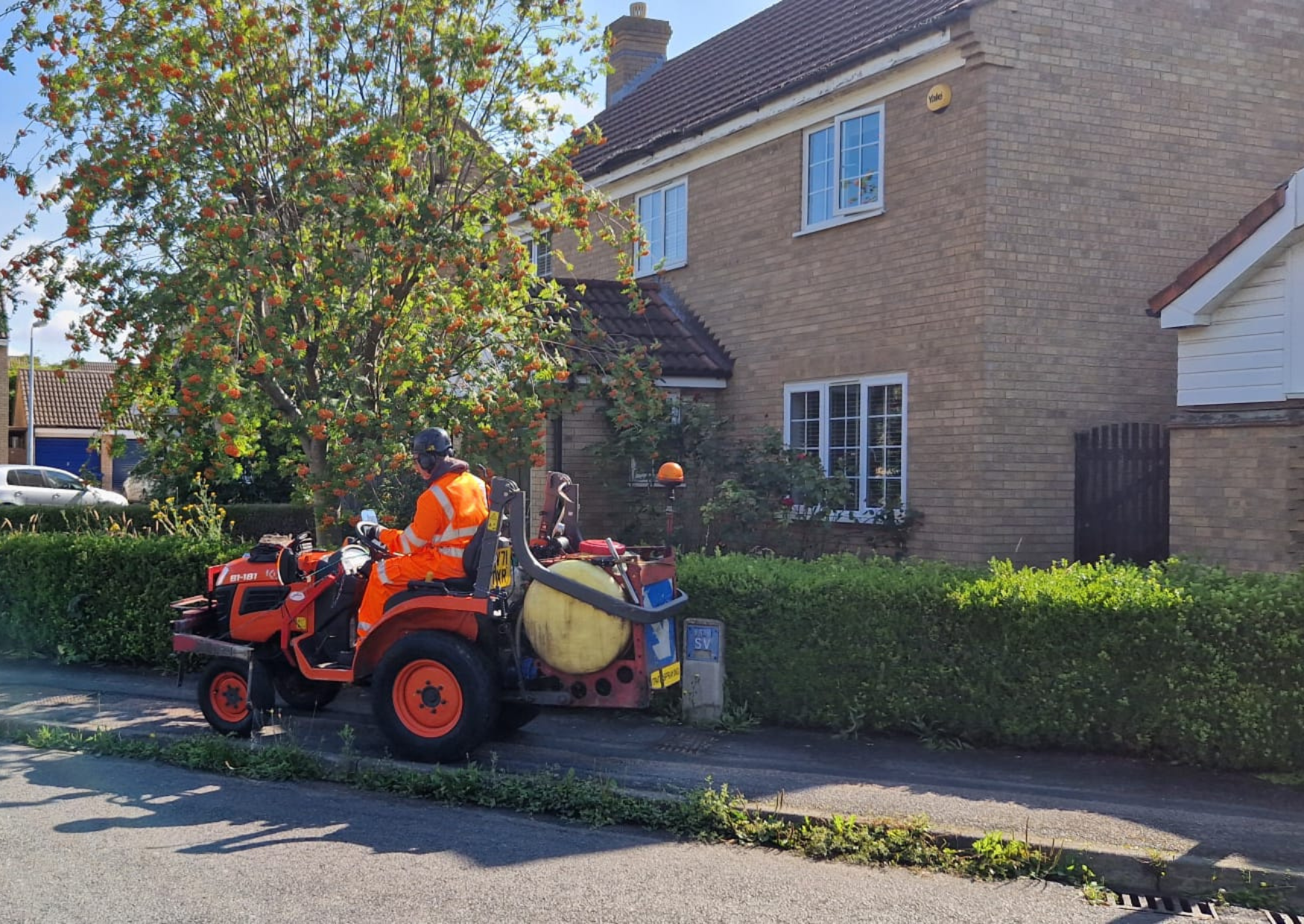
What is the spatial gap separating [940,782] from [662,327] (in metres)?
9.13

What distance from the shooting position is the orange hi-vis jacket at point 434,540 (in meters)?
7.07

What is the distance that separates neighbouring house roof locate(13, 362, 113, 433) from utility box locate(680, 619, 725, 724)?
37962mm

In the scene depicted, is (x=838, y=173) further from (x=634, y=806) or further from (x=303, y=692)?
(x=634, y=806)

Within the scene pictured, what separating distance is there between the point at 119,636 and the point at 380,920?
263 inches

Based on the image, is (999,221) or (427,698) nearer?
(427,698)

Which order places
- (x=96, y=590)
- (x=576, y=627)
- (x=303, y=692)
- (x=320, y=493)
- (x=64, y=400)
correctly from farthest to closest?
(x=64, y=400), (x=96, y=590), (x=320, y=493), (x=303, y=692), (x=576, y=627)

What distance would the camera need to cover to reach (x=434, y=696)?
7.14m

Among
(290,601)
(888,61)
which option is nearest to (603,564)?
(290,601)

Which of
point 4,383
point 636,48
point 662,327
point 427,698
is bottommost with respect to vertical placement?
point 427,698

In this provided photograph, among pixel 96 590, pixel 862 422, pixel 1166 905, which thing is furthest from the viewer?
pixel 862 422

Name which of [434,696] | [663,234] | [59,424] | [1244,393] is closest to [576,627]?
[434,696]

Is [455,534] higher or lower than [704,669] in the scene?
higher

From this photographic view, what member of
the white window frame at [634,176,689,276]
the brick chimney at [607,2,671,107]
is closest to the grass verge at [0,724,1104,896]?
the white window frame at [634,176,689,276]

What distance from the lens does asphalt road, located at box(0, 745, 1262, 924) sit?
4914 millimetres
